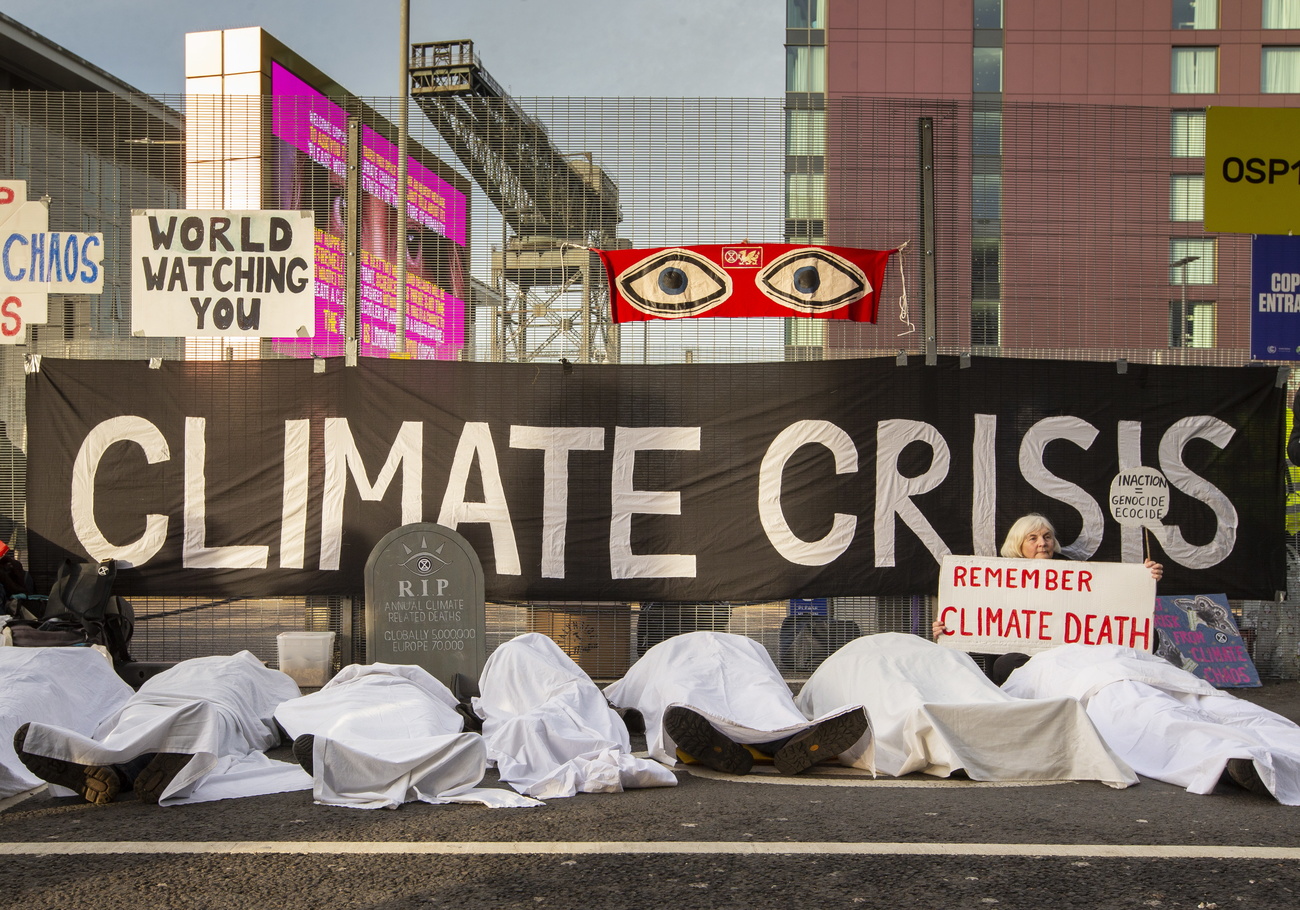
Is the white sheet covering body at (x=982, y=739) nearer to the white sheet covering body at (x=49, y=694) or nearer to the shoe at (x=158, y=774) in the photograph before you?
the shoe at (x=158, y=774)

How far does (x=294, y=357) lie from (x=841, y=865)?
6109mm

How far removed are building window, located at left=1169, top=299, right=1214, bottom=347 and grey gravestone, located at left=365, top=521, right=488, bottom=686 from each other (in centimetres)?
546

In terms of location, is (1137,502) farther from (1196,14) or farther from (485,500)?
(1196,14)

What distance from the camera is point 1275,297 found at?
27.9 ft

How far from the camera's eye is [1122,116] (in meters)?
8.52

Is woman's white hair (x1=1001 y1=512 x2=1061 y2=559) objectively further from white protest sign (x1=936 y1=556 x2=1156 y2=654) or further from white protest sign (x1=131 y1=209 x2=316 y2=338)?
white protest sign (x1=131 y1=209 x2=316 y2=338)

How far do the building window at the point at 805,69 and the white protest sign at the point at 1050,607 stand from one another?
27422 mm

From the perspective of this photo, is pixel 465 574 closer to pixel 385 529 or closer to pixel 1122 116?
pixel 385 529

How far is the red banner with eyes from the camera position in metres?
8.20

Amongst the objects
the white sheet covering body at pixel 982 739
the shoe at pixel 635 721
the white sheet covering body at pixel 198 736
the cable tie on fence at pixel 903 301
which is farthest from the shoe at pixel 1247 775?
the cable tie on fence at pixel 903 301

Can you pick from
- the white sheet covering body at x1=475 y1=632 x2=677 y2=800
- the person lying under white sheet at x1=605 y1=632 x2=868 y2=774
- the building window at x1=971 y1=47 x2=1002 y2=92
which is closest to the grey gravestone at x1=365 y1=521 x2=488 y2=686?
the white sheet covering body at x1=475 y1=632 x2=677 y2=800

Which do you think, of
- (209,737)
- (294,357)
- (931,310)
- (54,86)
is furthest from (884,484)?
(54,86)

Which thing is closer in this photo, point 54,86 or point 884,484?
point 884,484

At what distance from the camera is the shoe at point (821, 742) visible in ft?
16.3
